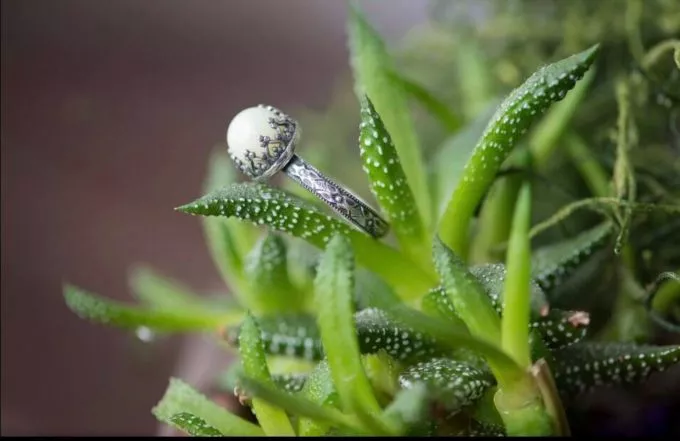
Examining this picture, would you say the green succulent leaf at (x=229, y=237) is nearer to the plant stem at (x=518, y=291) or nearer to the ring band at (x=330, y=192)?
the ring band at (x=330, y=192)

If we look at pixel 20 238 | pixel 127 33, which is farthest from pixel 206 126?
pixel 20 238

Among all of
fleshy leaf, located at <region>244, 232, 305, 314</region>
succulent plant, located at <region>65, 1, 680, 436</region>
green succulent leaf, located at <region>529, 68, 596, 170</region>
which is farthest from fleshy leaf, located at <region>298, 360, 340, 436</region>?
green succulent leaf, located at <region>529, 68, 596, 170</region>

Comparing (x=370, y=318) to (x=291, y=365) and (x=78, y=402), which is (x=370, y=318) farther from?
(x=78, y=402)

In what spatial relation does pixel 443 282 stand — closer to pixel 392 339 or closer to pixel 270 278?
pixel 392 339

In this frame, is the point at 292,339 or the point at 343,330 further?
the point at 292,339

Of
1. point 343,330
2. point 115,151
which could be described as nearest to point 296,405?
point 343,330

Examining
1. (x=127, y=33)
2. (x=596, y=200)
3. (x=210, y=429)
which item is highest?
(x=127, y=33)

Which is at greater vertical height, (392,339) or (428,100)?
(428,100)
